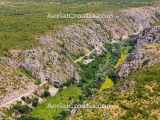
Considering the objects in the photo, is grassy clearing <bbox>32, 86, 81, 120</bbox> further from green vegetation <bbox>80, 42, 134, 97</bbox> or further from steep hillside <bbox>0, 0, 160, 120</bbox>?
green vegetation <bbox>80, 42, 134, 97</bbox>

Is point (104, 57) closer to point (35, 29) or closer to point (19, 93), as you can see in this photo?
point (35, 29)

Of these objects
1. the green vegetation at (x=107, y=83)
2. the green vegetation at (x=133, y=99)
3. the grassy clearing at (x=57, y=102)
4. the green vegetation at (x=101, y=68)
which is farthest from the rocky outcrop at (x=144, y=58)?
the grassy clearing at (x=57, y=102)

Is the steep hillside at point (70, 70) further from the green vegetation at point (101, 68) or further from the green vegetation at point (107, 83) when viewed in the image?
the green vegetation at point (107, 83)

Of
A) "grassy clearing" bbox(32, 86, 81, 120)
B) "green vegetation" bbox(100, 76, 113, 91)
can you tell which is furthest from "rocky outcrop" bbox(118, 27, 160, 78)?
"grassy clearing" bbox(32, 86, 81, 120)

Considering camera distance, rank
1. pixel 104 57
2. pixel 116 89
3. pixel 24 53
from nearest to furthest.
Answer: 1. pixel 116 89
2. pixel 24 53
3. pixel 104 57

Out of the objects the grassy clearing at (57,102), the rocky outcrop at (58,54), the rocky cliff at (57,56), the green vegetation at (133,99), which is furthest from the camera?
the rocky outcrop at (58,54)

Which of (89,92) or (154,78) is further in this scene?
(89,92)

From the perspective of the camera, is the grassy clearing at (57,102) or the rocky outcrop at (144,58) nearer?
the grassy clearing at (57,102)

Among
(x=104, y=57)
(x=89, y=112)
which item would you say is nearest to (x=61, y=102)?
(x=89, y=112)

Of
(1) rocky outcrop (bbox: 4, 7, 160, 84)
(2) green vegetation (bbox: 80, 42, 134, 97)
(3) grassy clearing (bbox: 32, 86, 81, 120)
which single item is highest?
(1) rocky outcrop (bbox: 4, 7, 160, 84)
